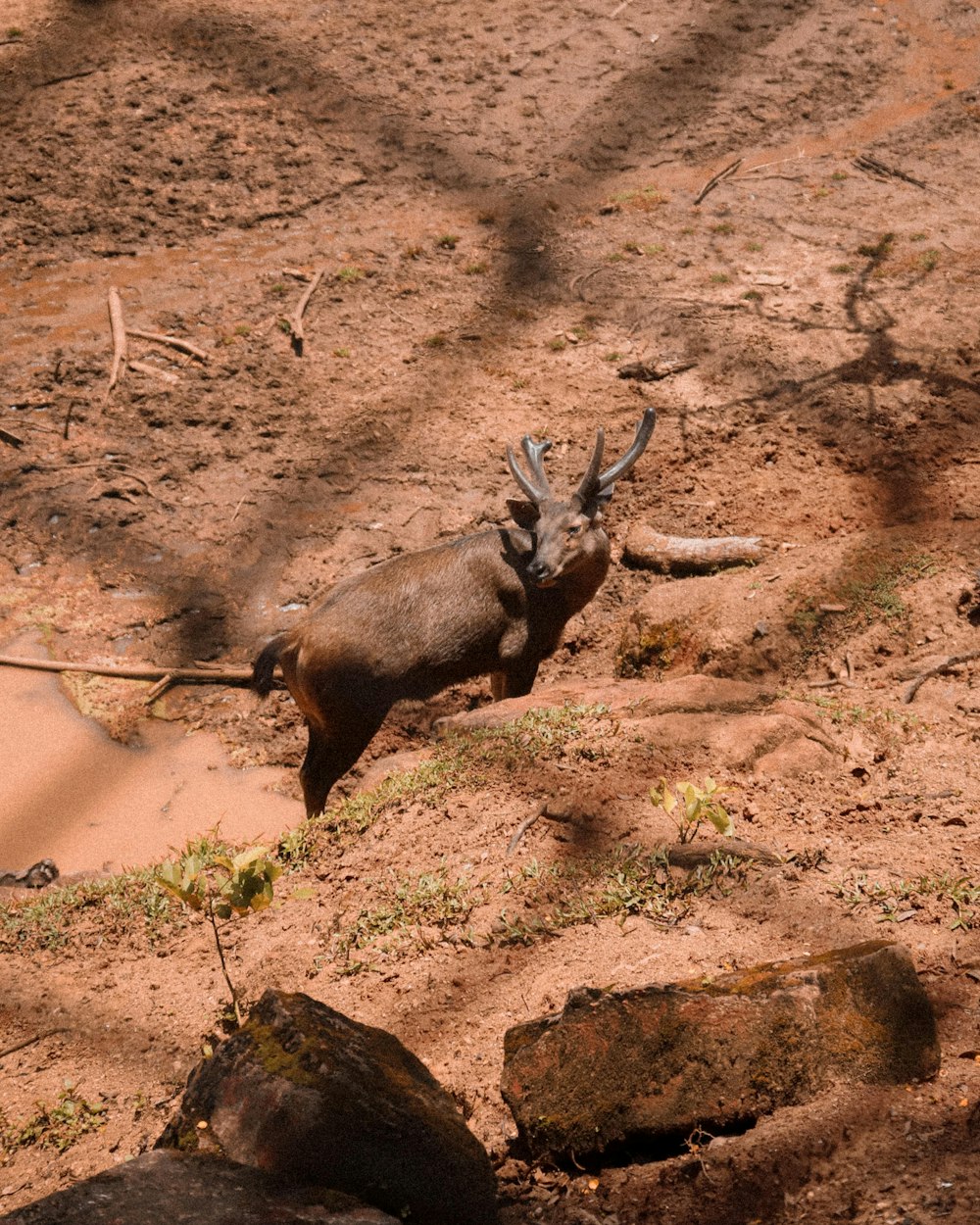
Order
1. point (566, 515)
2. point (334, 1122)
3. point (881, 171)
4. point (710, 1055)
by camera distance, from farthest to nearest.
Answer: point (881, 171) → point (566, 515) → point (710, 1055) → point (334, 1122)

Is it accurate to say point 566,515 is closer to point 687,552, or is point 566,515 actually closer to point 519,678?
point 519,678

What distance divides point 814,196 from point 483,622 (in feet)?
23.8

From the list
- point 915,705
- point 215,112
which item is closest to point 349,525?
point 915,705

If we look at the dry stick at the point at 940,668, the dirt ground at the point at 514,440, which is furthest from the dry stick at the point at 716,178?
the dry stick at the point at 940,668

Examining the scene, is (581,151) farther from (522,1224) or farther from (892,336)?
(522,1224)

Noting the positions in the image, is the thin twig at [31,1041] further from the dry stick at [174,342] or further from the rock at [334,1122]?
the dry stick at [174,342]

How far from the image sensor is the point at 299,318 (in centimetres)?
1086

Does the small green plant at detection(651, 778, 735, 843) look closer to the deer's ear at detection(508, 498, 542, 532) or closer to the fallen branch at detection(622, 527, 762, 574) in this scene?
the deer's ear at detection(508, 498, 542, 532)

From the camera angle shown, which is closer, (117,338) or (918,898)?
(918,898)

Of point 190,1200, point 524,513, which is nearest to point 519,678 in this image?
point 524,513

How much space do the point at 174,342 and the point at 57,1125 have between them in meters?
8.14

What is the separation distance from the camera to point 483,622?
742 cm

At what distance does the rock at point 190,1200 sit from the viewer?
2.35 metres

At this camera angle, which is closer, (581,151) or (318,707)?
(318,707)
